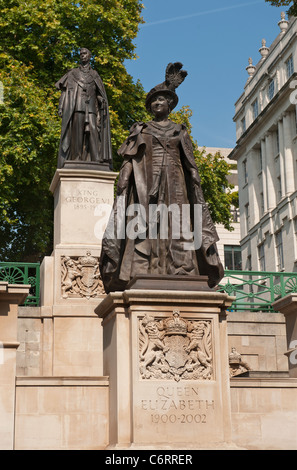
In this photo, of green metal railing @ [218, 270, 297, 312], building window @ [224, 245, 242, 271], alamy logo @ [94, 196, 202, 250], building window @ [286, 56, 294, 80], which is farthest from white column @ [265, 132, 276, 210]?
alamy logo @ [94, 196, 202, 250]

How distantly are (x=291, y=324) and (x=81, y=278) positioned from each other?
4821 millimetres

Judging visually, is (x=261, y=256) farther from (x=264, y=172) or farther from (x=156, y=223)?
(x=156, y=223)

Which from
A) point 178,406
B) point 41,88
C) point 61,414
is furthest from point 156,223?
point 41,88

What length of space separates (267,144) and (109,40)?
1354 inches

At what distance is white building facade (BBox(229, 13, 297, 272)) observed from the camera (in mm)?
59875

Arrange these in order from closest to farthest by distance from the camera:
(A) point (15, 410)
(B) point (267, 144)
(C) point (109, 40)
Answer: (A) point (15, 410) < (C) point (109, 40) < (B) point (267, 144)

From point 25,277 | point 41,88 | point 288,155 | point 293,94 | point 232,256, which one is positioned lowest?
point 25,277

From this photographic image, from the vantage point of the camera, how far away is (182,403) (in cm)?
955

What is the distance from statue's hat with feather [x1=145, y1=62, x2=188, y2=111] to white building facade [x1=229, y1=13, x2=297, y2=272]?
47169 millimetres

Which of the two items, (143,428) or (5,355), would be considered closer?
(143,428)

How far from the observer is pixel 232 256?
76375 millimetres

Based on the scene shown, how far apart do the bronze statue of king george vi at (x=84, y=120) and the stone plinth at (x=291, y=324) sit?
19.0 ft
